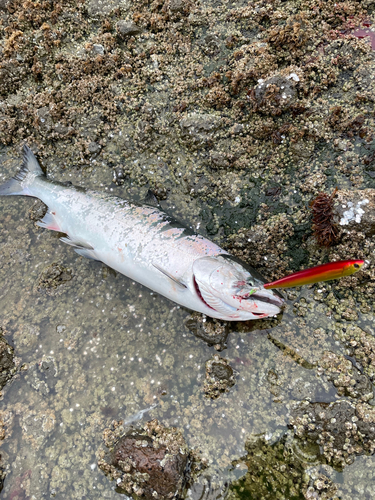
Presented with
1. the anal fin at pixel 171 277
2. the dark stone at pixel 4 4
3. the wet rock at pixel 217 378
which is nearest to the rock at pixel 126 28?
the dark stone at pixel 4 4

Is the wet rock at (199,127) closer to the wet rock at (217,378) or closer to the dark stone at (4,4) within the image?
the wet rock at (217,378)

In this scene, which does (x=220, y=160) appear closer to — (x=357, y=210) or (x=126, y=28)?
(x=357, y=210)

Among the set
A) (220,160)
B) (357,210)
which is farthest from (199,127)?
(357,210)

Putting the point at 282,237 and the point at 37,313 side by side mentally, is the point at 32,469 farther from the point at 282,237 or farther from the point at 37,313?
the point at 282,237

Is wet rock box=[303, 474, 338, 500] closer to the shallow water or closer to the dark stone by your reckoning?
the shallow water

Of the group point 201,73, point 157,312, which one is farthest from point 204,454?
point 201,73
